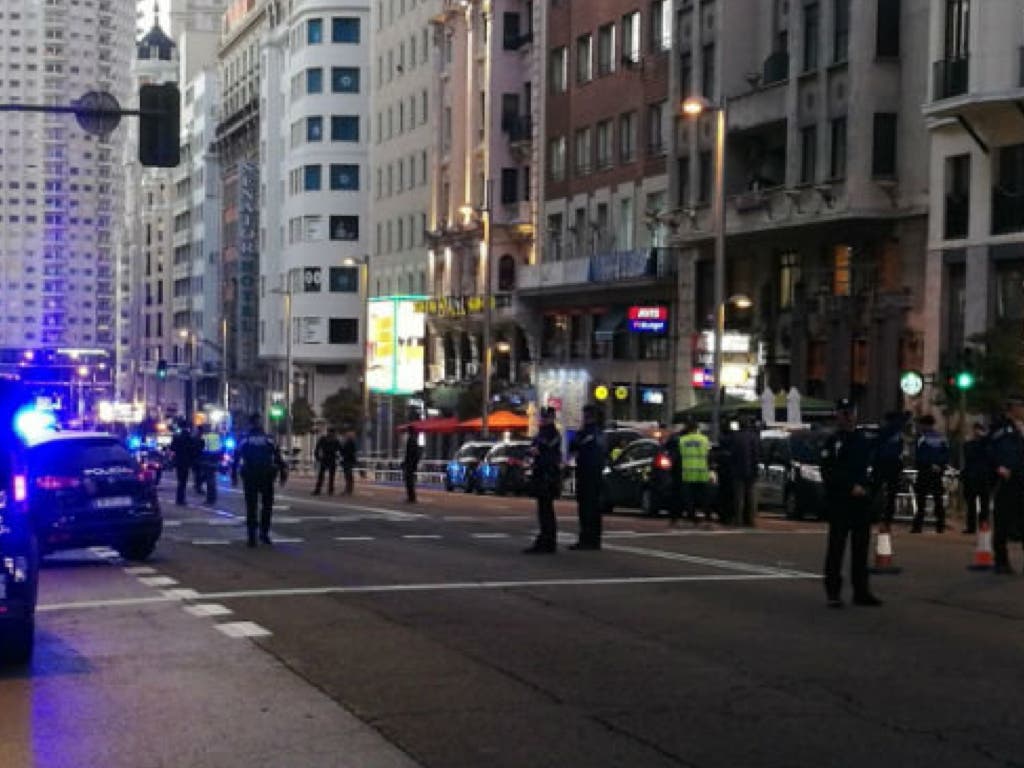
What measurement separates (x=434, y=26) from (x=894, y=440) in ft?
208

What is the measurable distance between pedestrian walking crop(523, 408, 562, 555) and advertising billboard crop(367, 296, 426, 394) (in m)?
59.2

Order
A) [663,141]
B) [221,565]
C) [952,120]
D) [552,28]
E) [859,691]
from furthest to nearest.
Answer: [552,28]
[663,141]
[952,120]
[221,565]
[859,691]

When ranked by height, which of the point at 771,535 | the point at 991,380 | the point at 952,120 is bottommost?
the point at 771,535

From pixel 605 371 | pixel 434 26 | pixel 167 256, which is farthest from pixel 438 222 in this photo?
pixel 167 256

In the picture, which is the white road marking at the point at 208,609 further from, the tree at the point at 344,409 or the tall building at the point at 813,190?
the tree at the point at 344,409

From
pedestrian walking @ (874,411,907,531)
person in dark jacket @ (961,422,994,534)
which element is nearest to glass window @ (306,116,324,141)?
person in dark jacket @ (961,422,994,534)

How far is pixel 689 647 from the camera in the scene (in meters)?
12.4

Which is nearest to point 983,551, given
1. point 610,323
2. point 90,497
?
point 90,497

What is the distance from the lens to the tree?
273 feet

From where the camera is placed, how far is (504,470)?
46.5 meters

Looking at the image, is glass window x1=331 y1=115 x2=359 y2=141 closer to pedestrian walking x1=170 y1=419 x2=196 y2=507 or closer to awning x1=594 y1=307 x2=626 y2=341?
awning x1=594 y1=307 x2=626 y2=341

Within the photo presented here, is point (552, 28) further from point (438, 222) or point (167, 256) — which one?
point (167, 256)

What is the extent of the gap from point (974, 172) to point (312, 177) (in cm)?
6971

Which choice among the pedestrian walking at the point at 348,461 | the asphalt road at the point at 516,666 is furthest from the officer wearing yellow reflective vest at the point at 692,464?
the pedestrian walking at the point at 348,461
